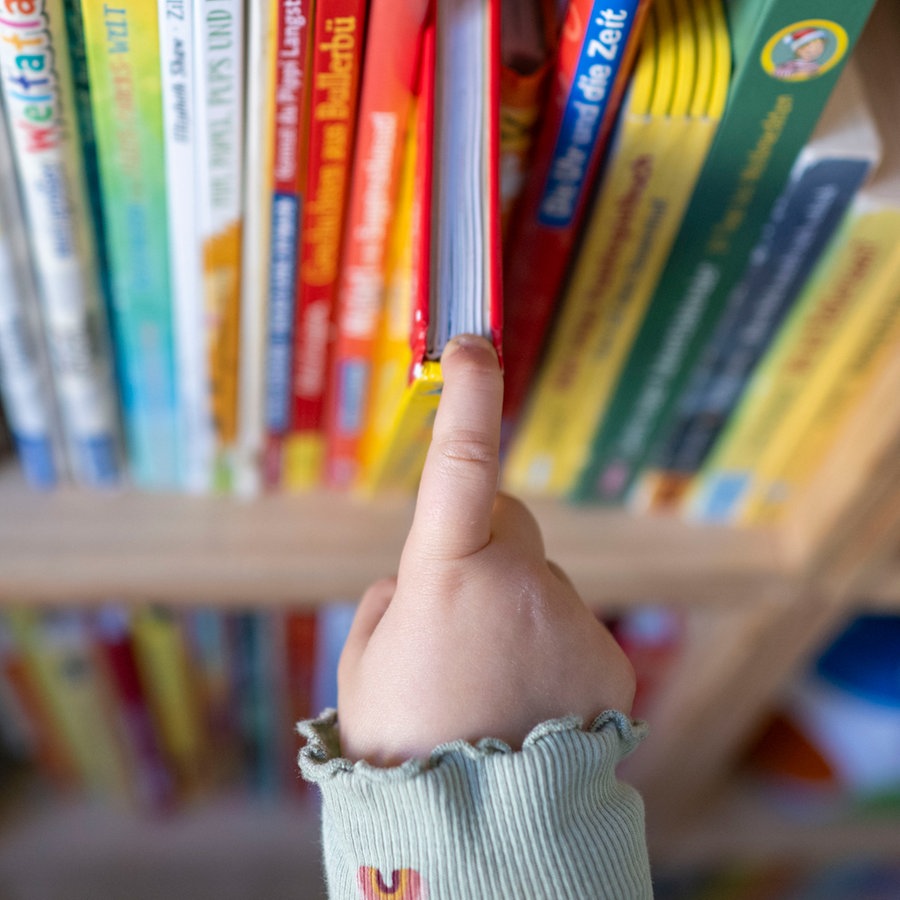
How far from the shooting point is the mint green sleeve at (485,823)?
0.35 meters

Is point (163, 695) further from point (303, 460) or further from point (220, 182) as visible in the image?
point (220, 182)

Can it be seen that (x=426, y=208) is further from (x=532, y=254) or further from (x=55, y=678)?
(x=55, y=678)

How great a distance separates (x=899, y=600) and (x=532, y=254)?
0.39 metres

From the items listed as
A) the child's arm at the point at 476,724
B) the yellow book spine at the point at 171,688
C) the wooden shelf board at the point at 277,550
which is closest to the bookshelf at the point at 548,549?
the wooden shelf board at the point at 277,550

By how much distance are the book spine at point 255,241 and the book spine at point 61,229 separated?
0.08 metres

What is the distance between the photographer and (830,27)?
0.41 m

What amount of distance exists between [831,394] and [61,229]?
458 mm

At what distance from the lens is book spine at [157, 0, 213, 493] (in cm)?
41

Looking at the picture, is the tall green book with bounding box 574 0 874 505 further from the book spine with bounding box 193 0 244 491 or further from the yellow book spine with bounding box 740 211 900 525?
the book spine with bounding box 193 0 244 491

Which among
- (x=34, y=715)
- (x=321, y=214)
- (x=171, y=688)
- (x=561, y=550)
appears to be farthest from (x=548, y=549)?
(x=34, y=715)

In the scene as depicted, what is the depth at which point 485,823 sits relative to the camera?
36cm

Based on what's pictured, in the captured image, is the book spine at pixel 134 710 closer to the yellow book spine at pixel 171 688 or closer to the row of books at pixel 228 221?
the yellow book spine at pixel 171 688

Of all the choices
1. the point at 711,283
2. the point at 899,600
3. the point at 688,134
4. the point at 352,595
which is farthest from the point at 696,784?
the point at 688,134

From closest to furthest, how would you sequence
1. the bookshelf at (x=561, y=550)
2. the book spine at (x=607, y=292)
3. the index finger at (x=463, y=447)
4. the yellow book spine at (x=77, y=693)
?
the index finger at (x=463, y=447), the book spine at (x=607, y=292), the bookshelf at (x=561, y=550), the yellow book spine at (x=77, y=693)
